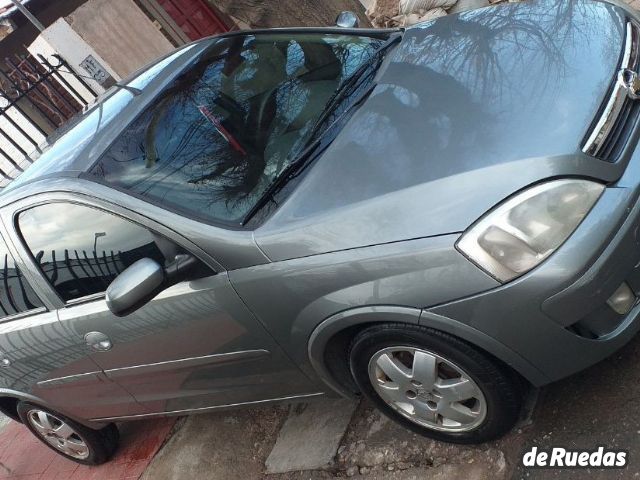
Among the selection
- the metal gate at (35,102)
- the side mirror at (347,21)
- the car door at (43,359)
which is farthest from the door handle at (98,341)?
the metal gate at (35,102)

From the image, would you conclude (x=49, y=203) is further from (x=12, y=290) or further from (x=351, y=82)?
(x=351, y=82)

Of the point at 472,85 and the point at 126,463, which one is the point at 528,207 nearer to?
the point at 472,85

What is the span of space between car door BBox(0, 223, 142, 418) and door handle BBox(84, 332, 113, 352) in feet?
0.43

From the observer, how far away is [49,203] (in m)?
3.13

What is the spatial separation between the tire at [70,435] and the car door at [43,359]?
254 mm

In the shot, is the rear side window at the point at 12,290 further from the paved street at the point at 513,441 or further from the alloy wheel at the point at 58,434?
the paved street at the point at 513,441

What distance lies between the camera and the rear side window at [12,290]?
11.4 ft

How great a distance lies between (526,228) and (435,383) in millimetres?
727

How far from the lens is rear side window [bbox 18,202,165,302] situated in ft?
9.63

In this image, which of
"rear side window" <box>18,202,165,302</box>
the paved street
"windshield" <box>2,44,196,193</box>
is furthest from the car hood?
"windshield" <box>2,44,196,193</box>

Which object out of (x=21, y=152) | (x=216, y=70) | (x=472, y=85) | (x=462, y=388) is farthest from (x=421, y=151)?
(x=21, y=152)

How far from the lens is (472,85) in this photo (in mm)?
2738

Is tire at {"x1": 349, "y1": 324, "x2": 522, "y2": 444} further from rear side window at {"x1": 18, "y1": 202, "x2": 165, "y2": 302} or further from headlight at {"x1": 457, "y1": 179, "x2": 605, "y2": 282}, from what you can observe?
rear side window at {"x1": 18, "y1": 202, "x2": 165, "y2": 302}

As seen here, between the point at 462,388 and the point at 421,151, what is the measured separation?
91cm
